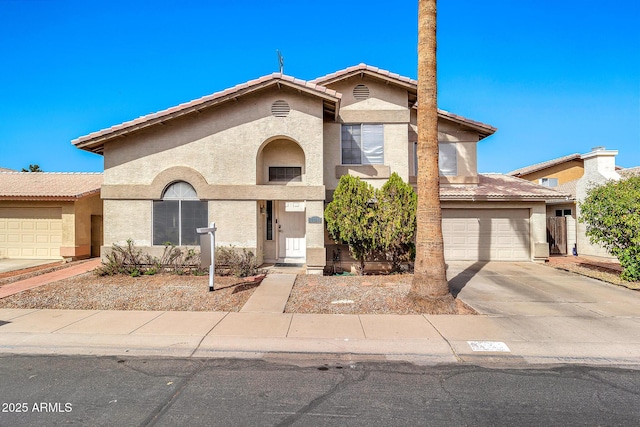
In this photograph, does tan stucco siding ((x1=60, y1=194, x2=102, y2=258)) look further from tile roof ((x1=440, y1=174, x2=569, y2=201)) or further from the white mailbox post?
tile roof ((x1=440, y1=174, x2=569, y2=201))

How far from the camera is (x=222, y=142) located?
11523 mm

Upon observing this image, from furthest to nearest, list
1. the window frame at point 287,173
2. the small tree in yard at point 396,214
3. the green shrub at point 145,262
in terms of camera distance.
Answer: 1. the window frame at point 287,173
2. the green shrub at point 145,262
3. the small tree in yard at point 396,214

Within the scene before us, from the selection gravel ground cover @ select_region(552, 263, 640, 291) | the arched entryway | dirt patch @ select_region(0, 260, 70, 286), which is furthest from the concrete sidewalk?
the arched entryway

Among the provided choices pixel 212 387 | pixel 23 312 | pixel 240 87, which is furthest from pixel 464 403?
pixel 240 87

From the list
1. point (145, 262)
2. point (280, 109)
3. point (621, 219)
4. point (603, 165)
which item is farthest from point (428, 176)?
point (603, 165)

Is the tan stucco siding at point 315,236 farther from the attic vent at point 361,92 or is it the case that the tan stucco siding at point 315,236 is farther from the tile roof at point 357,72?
the tile roof at point 357,72

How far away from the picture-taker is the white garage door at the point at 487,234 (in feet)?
46.9

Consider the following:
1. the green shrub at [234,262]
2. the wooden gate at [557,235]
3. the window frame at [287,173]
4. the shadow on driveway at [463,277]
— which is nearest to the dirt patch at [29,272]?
the green shrub at [234,262]

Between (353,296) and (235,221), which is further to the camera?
(235,221)

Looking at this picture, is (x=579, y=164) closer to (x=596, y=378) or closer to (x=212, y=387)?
(x=596, y=378)

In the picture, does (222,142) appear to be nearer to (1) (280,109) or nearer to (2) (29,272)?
(1) (280,109)

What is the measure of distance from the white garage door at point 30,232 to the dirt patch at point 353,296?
11099mm

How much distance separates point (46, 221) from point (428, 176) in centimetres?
1543

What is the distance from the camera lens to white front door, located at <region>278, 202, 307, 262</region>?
511 inches
